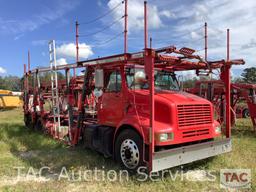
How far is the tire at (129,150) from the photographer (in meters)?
5.11

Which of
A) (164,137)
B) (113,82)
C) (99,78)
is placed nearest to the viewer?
(164,137)

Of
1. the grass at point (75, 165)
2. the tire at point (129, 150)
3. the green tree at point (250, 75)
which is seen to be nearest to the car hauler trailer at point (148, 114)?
the tire at point (129, 150)

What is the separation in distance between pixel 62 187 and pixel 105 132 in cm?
172

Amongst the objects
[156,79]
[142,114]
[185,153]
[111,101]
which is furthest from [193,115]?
[111,101]

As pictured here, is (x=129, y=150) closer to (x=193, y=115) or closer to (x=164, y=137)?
(x=164, y=137)

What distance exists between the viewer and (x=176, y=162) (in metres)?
4.84

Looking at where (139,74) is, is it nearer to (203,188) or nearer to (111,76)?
(111,76)

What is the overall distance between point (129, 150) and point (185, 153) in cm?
111

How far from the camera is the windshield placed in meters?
5.53

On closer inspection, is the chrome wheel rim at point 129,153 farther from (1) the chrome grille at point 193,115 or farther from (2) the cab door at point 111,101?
(1) the chrome grille at point 193,115
